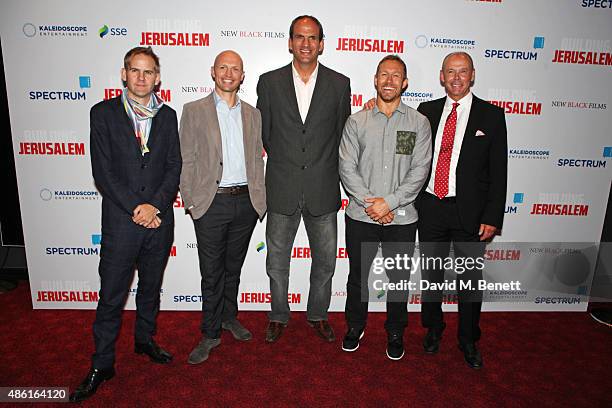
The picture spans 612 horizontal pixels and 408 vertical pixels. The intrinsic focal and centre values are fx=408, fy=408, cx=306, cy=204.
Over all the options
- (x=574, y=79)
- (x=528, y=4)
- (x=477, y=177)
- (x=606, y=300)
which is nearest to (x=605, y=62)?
(x=574, y=79)

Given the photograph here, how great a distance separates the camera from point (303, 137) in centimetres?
288

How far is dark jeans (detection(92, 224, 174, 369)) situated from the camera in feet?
8.04

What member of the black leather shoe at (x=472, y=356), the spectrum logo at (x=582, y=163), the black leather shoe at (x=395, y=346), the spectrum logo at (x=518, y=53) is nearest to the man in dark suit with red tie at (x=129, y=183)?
the black leather shoe at (x=395, y=346)

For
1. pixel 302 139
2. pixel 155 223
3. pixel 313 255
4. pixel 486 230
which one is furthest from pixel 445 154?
pixel 155 223

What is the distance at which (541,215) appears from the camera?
12.3ft

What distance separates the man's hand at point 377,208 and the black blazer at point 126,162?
1.29 meters

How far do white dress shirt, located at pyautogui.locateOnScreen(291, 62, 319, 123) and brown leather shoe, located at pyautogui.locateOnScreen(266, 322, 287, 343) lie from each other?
5.44 feet

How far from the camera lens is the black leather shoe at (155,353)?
2.83 metres

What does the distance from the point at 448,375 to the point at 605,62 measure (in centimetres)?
295

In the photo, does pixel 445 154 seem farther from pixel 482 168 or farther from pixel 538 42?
pixel 538 42

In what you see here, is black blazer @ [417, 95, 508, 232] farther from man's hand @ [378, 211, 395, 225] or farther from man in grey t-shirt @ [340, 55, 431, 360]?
man's hand @ [378, 211, 395, 225]

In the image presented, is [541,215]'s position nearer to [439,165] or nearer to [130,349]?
[439,165]

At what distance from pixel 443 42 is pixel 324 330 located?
2553mm

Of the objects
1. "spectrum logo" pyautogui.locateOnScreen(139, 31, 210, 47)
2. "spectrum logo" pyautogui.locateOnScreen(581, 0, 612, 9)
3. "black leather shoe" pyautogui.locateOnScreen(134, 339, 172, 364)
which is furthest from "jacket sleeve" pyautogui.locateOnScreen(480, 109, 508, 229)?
"black leather shoe" pyautogui.locateOnScreen(134, 339, 172, 364)
